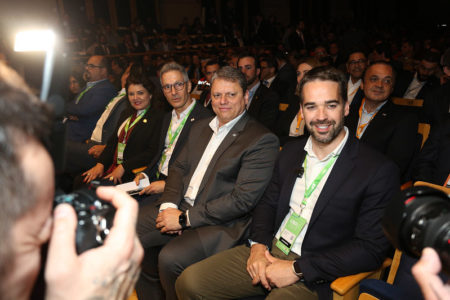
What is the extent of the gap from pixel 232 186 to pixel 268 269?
68 cm

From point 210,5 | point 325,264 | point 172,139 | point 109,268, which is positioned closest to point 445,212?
point 109,268

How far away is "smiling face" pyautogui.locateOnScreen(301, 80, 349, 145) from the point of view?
1731mm

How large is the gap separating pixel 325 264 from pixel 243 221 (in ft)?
2.27

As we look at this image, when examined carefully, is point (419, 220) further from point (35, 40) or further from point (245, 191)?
point (245, 191)

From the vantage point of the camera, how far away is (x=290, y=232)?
1.70 meters

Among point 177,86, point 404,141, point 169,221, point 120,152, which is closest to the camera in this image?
point 169,221

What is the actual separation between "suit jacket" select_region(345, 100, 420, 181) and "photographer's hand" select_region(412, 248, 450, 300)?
200 centimetres

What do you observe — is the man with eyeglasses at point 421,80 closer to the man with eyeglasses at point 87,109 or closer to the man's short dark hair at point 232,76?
the man's short dark hair at point 232,76

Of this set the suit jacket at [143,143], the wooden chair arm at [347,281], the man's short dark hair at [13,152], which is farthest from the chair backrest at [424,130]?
the man's short dark hair at [13,152]

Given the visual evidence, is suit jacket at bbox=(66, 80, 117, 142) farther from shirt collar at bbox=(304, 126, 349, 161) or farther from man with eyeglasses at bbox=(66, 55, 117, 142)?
shirt collar at bbox=(304, 126, 349, 161)

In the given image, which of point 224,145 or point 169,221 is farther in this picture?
point 224,145

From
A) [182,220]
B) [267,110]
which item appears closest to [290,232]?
[182,220]

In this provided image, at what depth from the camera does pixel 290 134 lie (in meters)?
3.51

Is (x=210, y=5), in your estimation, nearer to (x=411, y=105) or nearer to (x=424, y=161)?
(x=411, y=105)
